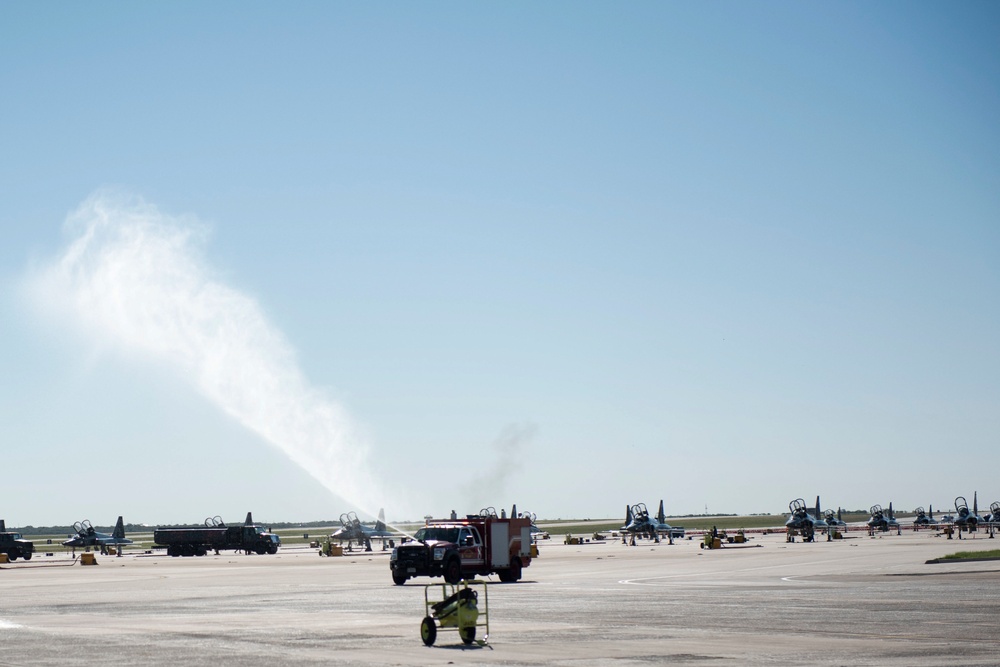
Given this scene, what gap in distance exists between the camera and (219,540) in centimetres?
10869

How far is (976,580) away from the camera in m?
37.8

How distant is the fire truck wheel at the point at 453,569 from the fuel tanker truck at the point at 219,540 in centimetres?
6461

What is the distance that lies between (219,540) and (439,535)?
67.4m

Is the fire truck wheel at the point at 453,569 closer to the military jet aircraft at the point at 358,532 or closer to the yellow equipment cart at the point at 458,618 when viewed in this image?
the yellow equipment cart at the point at 458,618

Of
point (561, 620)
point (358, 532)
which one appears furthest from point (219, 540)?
point (561, 620)

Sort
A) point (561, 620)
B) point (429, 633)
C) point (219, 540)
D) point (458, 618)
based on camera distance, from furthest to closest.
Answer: point (219, 540) < point (561, 620) < point (458, 618) < point (429, 633)

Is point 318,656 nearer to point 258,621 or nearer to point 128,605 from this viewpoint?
point 258,621

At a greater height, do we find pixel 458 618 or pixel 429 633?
pixel 458 618

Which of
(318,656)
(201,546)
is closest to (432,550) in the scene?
(318,656)

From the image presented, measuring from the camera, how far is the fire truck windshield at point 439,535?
46.6 m

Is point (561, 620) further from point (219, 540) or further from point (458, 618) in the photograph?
point (219, 540)

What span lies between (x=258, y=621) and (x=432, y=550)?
17649 millimetres

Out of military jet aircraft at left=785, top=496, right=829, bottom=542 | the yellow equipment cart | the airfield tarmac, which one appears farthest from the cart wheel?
military jet aircraft at left=785, top=496, right=829, bottom=542

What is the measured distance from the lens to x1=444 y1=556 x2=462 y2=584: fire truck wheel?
45812 millimetres
